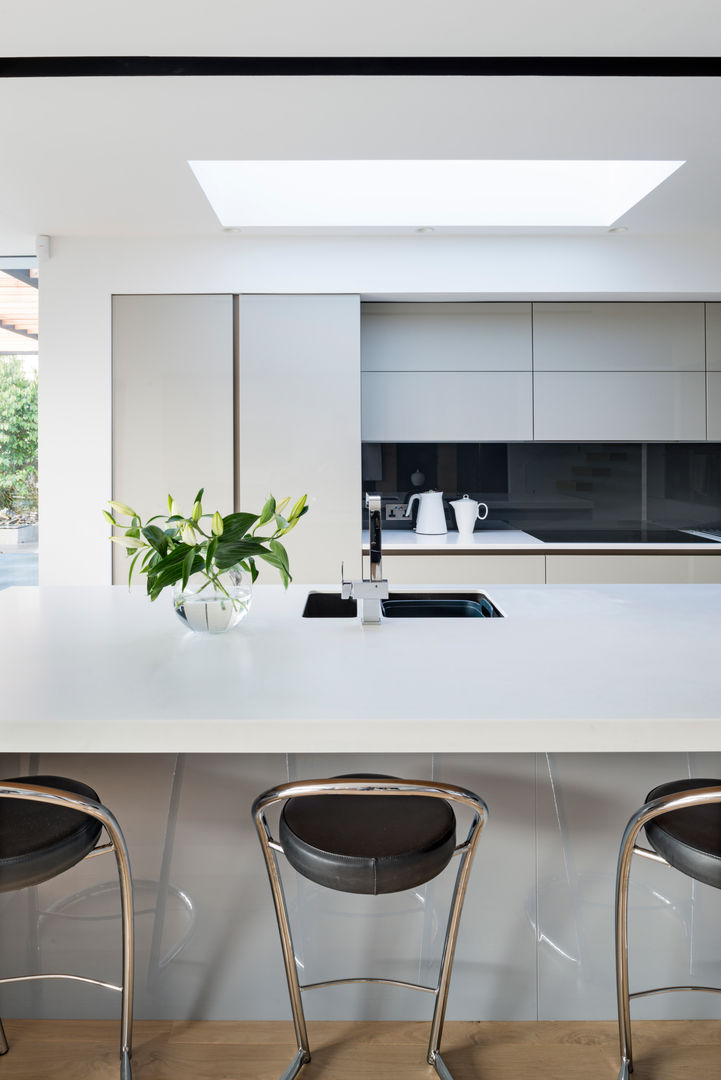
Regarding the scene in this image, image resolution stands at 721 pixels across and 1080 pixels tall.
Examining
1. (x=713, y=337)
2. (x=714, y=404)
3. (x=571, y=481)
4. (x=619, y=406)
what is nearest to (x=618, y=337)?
(x=619, y=406)

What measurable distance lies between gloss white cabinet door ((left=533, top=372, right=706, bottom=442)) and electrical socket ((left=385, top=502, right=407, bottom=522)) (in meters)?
0.85

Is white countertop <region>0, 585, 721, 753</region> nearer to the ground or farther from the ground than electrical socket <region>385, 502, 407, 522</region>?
nearer to the ground

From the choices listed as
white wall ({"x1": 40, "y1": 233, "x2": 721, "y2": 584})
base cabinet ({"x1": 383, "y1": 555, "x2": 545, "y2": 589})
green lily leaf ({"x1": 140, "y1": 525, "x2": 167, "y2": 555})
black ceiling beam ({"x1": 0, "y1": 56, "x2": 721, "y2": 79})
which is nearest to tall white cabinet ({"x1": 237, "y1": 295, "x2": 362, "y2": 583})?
white wall ({"x1": 40, "y1": 233, "x2": 721, "y2": 584})

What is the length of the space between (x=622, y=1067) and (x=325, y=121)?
2.62 metres

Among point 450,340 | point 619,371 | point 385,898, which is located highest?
point 450,340

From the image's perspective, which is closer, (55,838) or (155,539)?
(55,838)

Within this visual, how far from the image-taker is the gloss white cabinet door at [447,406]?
396 cm

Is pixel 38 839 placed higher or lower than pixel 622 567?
lower

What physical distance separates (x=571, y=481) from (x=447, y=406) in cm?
95

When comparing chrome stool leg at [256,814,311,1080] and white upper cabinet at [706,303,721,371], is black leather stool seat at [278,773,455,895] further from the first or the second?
white upper cabinet at [706,303,721,371]

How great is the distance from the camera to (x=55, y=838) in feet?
4.27

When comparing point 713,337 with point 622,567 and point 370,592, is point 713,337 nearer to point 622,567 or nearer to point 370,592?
point 622,567

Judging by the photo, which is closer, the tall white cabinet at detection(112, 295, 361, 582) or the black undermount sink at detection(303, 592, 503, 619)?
the black undermount sink at detection(303, 592, 503, 619)

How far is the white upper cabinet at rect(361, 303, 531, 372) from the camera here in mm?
3949
